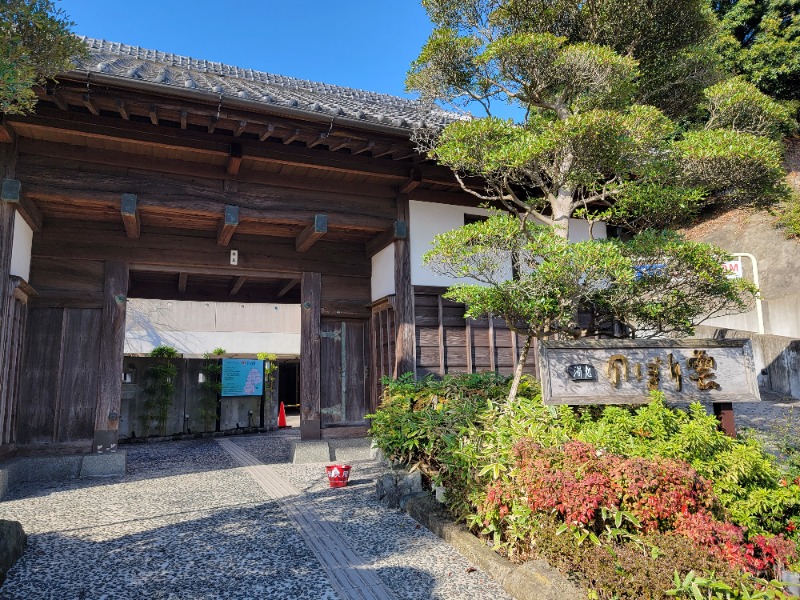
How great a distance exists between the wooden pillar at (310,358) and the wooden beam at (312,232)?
639mm

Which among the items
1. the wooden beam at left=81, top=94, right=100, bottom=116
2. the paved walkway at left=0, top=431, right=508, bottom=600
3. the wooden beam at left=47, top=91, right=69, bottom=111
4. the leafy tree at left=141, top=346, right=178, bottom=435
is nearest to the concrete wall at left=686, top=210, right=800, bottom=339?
the paved walkway at left=0, top=431, right=508, bottom=600

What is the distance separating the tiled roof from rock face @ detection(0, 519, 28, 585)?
3654 millimetres

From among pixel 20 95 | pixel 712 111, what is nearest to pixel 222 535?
pixel 20 95

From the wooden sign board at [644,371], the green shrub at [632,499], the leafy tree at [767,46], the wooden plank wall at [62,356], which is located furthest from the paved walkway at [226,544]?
the leafy tree at [767,46]

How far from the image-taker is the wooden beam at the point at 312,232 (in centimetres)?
752

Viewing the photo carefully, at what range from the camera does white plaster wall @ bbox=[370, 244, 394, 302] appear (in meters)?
→ 8.23

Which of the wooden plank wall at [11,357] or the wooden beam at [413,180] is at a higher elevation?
the wooden beam at [413,180]

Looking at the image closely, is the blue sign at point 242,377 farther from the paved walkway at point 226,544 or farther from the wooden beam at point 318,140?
the wooden beam at point 318,140

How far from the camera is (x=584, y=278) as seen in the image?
4.72m

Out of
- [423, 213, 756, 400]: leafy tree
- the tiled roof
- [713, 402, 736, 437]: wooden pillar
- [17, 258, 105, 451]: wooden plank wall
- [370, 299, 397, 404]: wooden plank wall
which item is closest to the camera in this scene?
[713, 402, 736, 437]: wooden pillar

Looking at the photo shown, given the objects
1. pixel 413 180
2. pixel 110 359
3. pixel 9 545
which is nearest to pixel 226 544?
pixel 9 545

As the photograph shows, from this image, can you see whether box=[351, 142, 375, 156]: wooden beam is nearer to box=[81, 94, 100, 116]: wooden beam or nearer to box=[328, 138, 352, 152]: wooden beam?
box=[328, 138, 352, 152]: wooden beam

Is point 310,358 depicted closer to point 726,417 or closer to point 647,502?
point 726,417

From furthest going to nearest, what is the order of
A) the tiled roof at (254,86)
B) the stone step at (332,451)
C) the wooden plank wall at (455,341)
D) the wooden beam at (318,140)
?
the stone step at (332,451) < the wooden plank wall at (455,341) < the wooden beam at (318,140) < the tiled roof at (254,86)
